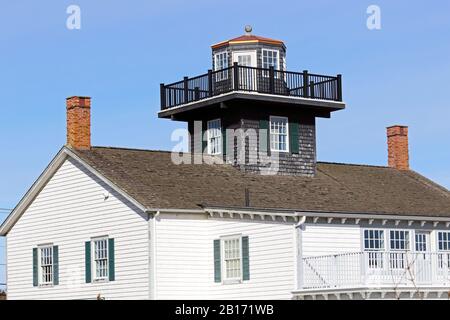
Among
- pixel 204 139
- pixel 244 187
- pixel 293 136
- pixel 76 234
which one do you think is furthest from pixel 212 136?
pixel 76 234

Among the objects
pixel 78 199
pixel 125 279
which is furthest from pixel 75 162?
pixel 125 279

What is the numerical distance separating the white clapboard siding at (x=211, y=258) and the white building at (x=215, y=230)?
0.03m

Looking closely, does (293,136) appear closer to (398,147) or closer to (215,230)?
(398,147)

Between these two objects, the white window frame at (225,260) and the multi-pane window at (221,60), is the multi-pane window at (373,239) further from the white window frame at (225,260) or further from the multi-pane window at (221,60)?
the multi-pane window at (221,60)

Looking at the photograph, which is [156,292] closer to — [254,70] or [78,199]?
[78,199]

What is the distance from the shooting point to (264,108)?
3669 centimetres

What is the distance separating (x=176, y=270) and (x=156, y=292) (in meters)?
1.16

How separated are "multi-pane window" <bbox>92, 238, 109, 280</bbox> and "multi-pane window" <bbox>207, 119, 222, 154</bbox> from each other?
22.4ft

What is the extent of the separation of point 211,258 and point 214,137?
7259 mm

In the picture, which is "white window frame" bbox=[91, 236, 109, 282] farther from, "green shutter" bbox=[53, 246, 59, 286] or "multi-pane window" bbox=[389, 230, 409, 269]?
"multi-pane window" bbox=[389, 230, 409, 269]

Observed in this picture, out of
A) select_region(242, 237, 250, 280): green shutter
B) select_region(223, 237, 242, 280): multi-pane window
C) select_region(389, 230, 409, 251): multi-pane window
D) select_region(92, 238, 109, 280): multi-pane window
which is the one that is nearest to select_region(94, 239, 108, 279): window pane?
select_region(92, 238, 109, 280): multi-pane window

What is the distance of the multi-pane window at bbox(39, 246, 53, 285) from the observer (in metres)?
34.4

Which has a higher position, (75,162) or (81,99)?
(81,99)
